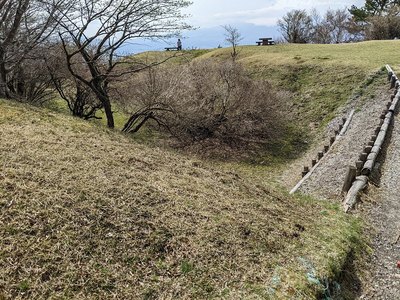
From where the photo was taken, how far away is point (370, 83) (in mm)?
16875

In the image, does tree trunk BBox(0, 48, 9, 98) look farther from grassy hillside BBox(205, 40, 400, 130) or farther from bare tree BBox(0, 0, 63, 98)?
grassy hillside BBox(205, 40, 400, 130)

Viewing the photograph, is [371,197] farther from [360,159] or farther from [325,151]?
[325,151]

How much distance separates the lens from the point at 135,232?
3.63 metres

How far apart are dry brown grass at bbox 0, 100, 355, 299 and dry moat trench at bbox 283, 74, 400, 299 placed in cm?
38

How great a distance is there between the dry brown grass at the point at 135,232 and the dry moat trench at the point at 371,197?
1.24 feet

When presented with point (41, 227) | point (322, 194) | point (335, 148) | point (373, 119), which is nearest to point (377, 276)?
point (322, 194)

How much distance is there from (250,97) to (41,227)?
12.6 metres

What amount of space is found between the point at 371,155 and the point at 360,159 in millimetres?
353

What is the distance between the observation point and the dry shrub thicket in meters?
13.7

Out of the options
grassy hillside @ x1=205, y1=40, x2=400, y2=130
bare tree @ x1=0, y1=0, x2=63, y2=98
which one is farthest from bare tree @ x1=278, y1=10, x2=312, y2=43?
bare tree @ x1=0, y1=0, x2=63, y2=98

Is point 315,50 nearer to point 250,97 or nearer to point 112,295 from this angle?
point 250,97

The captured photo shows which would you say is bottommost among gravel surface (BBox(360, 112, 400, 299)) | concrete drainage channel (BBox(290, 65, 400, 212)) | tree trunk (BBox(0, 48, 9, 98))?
gravel surface (BBox(360, 112, 400, 299))

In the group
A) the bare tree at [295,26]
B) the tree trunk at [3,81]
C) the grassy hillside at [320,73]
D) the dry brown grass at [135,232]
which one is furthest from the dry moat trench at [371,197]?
the bare tree at [295,26]

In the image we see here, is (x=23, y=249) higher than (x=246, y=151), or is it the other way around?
(x=23, y=249)
